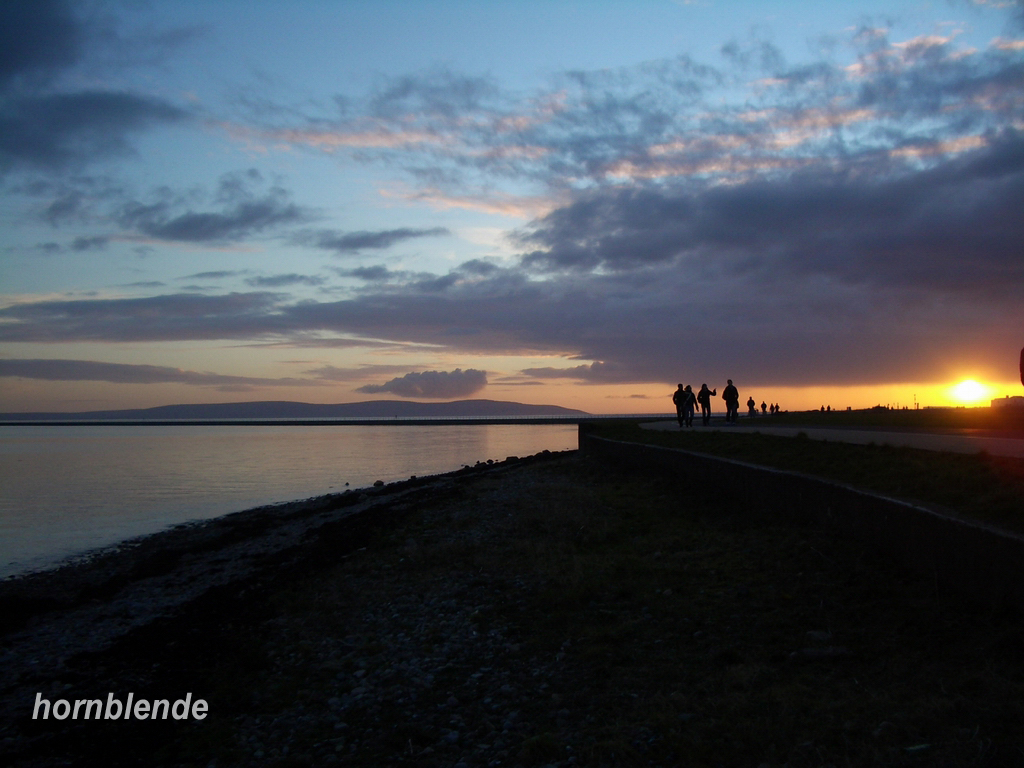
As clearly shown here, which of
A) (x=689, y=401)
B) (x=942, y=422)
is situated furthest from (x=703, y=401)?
(x=942, y=422)

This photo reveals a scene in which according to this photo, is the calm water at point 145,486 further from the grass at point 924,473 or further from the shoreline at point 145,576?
the grass at point 924,473

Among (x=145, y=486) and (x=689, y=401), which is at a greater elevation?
(x=689, y=401)

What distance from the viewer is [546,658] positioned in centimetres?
840

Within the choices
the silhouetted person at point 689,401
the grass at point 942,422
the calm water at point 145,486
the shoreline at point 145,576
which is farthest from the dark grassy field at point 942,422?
the calm water at point 145,486

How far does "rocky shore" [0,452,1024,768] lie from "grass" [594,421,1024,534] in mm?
1089

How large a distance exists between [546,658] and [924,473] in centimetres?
610

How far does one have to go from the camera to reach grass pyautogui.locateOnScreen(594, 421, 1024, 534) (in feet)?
26.4

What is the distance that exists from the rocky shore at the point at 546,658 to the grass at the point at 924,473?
1089 millimetres

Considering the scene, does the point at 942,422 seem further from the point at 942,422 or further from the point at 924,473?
the point at 924,473

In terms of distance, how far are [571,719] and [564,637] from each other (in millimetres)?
2221

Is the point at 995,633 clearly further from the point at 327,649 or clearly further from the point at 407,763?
the point at 327,649

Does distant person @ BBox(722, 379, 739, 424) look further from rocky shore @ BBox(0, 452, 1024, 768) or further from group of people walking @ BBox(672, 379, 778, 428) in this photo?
rocky shore @ BBox(0, 452, 1024, 768)

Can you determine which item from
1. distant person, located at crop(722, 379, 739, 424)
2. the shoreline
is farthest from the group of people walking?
the shoreline

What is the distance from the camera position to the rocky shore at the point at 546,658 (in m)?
5.87
